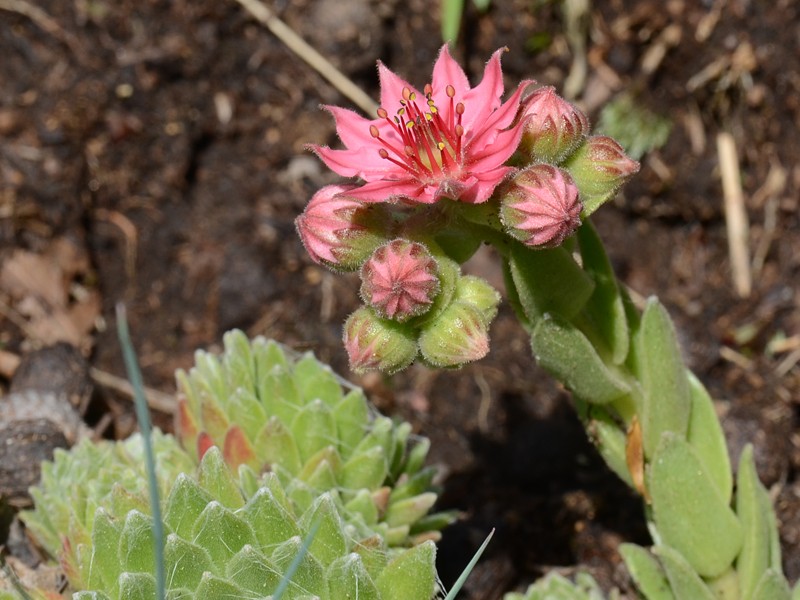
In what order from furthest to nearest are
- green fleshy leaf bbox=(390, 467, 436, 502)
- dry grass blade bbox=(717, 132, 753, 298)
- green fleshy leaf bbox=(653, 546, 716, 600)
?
dry grass blade bbox=(717, 132, 753, 298) → green fleshy leaf bbox=(390, 467, 436, 502) → green fleshy leaf bbox=(653, 546, 716, 600)

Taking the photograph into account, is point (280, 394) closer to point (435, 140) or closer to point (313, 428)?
point (313, 428)

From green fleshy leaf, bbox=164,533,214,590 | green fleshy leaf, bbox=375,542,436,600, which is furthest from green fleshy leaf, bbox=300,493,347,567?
green fleshy leaf, bbox=164,533,214,590

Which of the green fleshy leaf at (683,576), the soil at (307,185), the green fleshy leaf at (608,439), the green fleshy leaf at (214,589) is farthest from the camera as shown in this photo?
the soil at (307,185)

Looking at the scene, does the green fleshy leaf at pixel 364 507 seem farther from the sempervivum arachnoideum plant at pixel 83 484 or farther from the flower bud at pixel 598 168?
the flower bud at pixel 598 168

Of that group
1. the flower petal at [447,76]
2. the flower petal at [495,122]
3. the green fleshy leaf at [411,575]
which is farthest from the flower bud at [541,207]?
the green fleshy leaf at [411,575]

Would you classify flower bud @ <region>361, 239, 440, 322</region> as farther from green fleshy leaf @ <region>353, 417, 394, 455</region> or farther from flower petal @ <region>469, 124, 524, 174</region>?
green fleshy leaf @ <region>353, 417, 394, 455</region>

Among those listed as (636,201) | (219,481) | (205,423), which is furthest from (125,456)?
(636,201)

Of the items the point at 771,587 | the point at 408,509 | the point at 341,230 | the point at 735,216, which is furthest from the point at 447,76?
the point at 735,216
